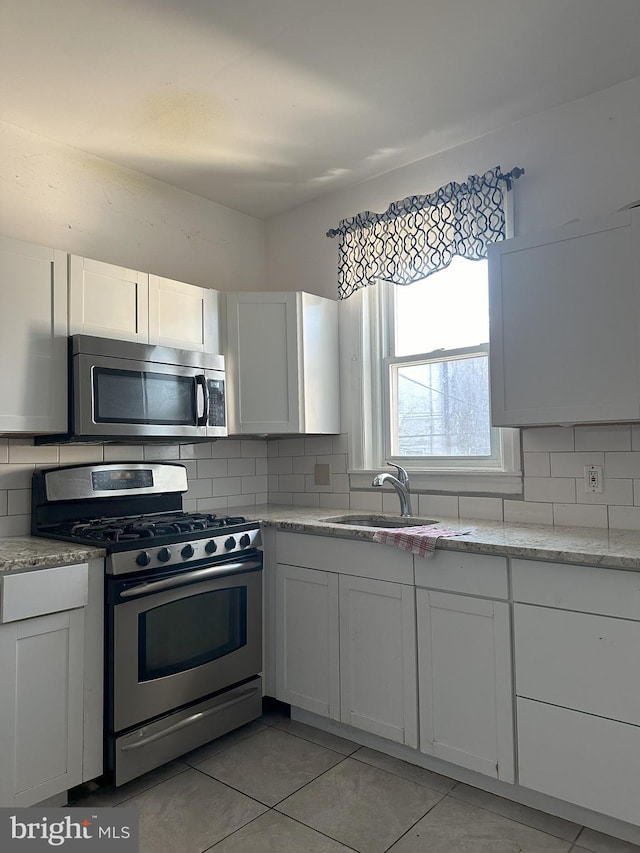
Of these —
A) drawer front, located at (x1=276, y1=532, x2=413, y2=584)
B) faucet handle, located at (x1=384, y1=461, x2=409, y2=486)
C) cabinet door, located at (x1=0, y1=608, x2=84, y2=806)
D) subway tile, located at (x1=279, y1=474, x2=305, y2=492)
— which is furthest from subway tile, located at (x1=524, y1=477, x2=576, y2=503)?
cabinet door, located at (x1=0, y1=608, x2=84, y2=806)

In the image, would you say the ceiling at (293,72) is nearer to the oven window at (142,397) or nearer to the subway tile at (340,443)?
the oven window at (142,397)

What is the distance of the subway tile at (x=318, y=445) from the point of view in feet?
11.4

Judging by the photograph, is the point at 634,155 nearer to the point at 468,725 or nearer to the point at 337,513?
the point at 337,513

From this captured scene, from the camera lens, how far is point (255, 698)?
2.73m

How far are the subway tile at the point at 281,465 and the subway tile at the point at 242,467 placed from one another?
0.12 m

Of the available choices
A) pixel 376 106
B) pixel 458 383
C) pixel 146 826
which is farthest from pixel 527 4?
pixel 146 826

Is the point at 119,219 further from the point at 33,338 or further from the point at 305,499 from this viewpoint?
the point at 305,499

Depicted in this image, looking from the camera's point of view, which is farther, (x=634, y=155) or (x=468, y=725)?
(x=634, y=155)

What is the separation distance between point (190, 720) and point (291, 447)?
1637 millimetres

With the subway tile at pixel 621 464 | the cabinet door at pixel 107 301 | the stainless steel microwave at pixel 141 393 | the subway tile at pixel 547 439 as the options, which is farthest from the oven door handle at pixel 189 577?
the subway tile at pixel 621 464

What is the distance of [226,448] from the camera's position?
354cm

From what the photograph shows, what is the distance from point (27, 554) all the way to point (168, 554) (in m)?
0.49

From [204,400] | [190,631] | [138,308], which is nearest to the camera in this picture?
[190,631]

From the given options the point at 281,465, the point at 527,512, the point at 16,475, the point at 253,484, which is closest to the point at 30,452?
the point at 16,475
